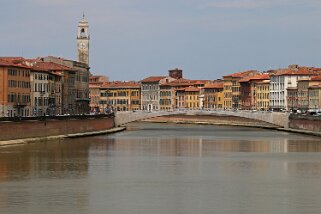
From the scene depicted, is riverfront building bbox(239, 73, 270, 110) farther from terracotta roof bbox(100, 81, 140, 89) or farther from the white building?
terracotta roof bbox(100, 81, 140, 89)

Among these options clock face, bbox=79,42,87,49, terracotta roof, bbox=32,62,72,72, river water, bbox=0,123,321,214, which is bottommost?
river water, bbox=0,123,321,214

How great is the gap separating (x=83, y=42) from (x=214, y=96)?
36318mm

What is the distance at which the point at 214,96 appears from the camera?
156750 millimetres

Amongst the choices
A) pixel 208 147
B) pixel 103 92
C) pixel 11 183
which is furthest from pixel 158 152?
pixel 103 92

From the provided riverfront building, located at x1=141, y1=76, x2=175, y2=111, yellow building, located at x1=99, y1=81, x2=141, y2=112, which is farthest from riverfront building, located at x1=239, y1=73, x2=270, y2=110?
yellow building, located at x1=99, y1=81, x2=141, y2=112

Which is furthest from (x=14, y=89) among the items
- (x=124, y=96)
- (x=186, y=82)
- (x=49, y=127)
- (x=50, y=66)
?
(x=124, y=96)

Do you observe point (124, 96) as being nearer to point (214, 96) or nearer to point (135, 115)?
point (214, 96)

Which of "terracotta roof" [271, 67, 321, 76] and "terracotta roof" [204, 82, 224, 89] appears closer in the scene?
"terracotta roof" [271, 67, 321, 76]

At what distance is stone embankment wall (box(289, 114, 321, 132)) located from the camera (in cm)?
8538

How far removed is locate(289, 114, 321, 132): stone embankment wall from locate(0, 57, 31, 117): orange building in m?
22.2

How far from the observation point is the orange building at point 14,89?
82750mm

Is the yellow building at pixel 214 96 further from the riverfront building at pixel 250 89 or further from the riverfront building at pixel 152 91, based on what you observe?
the riverfront building at pixel 152 91

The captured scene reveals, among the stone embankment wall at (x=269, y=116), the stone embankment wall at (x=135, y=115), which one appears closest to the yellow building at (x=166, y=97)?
the stone embankment wall at (x=135, y=115)

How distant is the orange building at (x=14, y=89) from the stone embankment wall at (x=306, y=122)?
22.2 m
